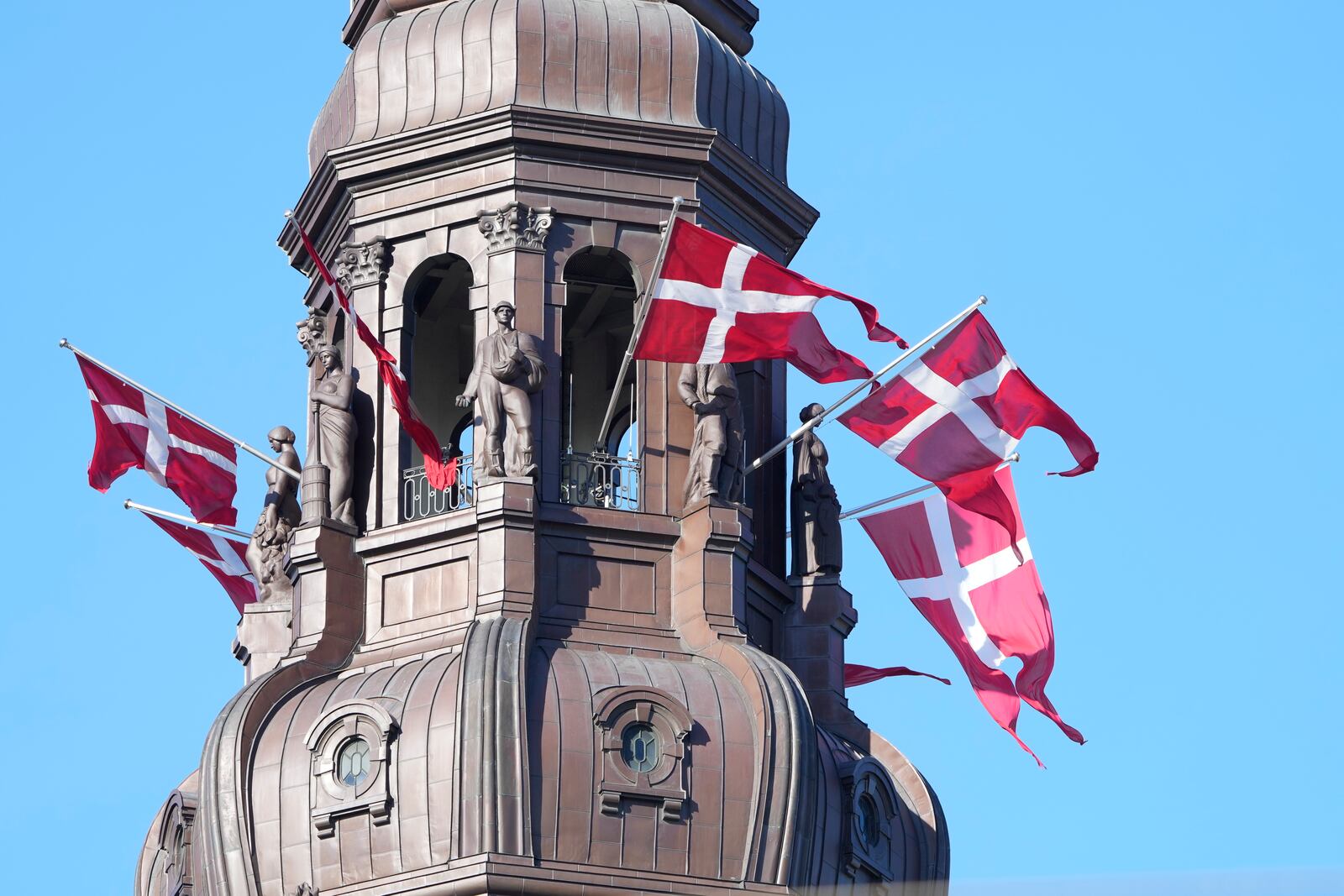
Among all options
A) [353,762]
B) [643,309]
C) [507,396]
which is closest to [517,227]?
[643,309]

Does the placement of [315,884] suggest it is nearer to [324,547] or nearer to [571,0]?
[324,547]

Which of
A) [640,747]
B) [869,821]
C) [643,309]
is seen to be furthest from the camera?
[643,309]

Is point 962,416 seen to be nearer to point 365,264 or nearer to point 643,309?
point 643,309

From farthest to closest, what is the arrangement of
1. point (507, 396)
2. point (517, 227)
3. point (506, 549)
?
point (517, 227)
point (507, 396)
point (506, 549)

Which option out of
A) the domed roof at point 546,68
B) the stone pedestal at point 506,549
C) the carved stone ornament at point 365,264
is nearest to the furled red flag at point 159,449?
the carved stone ornament at point 365,264

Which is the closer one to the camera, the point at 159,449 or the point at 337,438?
the point at 337,438

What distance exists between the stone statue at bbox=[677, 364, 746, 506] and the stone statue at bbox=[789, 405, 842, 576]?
1.51 meters

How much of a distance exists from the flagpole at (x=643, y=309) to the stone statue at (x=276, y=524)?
14.1ft

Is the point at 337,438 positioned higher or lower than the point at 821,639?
higher

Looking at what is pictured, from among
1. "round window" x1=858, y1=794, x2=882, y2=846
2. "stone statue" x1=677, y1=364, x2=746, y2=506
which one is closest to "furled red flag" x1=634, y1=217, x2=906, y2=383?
"stone statue" x1=677, y1=364, x2=746, y2=506

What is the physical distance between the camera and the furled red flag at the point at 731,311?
228 ft

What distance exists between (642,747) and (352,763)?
369 cm

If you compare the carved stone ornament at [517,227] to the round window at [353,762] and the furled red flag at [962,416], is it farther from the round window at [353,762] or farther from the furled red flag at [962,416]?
the round window at [353,762]

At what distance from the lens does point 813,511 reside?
7231cm
